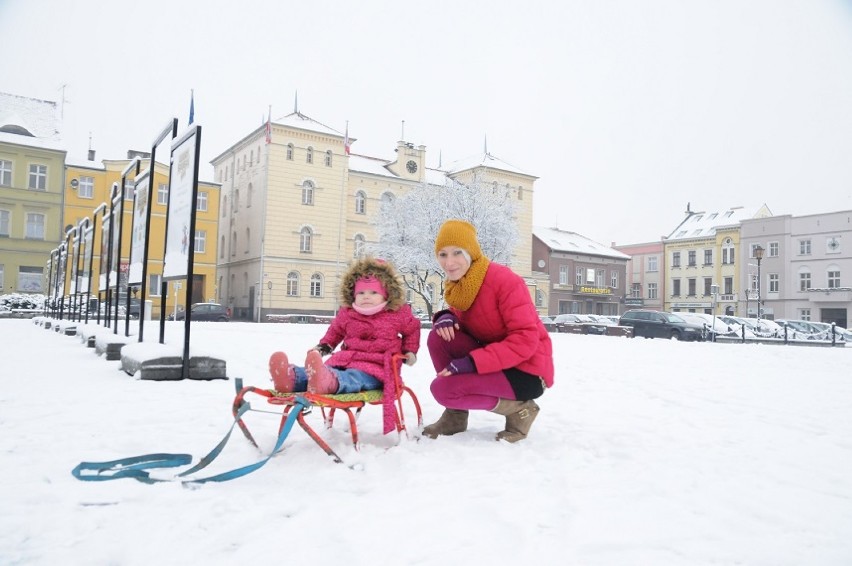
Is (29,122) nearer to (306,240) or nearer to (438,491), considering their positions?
(306,240)

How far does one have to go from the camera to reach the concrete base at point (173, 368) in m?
6.65

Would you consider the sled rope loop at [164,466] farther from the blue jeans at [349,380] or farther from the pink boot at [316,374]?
the blue jeans at [349,380]

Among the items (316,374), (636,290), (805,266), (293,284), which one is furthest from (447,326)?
(636,290)

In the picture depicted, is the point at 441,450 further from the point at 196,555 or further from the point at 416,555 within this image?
the point at 196,555

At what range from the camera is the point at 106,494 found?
2883mm

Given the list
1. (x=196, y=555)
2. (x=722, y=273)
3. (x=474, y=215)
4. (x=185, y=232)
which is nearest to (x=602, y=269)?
(x=722, y=273)

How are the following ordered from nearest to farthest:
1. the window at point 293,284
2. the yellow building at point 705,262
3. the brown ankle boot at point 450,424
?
1. the brown ankle boot at point 450,424
2. the window at point 293,284
3. the yellow building at point 705,262

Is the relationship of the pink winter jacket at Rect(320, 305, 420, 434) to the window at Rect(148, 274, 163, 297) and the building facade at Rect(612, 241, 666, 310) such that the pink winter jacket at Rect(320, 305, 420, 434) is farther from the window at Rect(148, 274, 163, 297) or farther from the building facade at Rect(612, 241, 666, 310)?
the building facade at Rect(612, 241, 666, 310)

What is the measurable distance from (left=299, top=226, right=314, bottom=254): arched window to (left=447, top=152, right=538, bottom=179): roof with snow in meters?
16.3

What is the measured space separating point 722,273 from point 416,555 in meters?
63.0

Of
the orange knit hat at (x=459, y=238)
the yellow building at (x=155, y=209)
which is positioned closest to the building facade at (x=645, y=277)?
the yellow building at (x=155, y=209)

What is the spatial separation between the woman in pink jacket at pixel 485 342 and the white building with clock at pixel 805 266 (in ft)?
170

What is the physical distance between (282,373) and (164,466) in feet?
2.67

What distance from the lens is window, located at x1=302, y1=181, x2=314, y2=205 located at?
43.6m
